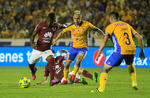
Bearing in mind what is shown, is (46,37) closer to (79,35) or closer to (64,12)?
(79,35)

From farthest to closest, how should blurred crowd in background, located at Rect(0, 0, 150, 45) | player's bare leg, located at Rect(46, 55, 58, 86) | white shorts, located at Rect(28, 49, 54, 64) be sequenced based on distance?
blurred crowd in background, located at Rect(0, 0, 150, 45) < white shorts, located at Rect(28, 49, 54, 64) < player's bare leg, located at Rect(46, 55, 58, 86)

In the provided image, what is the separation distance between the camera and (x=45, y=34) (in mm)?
12180

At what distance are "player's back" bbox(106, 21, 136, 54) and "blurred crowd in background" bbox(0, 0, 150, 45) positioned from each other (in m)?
17.1

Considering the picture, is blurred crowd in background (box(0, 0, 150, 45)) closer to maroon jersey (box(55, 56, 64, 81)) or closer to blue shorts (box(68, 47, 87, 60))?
maroon jersey (box(55, 56, 64, 81))

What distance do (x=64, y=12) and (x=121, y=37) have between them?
Answer: 66.6ft

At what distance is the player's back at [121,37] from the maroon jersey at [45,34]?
313 cm

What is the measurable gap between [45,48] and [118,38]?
3.48 meters

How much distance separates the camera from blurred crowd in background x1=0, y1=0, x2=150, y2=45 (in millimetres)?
27734

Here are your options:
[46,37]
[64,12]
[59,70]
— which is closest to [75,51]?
[59,70]

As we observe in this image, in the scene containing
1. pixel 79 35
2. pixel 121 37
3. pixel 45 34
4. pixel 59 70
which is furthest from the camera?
pixel 59 70

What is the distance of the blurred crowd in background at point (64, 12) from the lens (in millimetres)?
27734

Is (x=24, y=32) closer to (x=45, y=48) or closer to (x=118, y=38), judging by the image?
(x=45, y=48)

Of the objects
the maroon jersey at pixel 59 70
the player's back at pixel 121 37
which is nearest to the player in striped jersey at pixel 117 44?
the player's back at pixel 121 37

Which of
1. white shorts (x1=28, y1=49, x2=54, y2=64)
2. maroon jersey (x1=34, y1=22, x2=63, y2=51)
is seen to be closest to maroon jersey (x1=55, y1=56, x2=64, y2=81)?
white shorts (x1=28, y1=49, x2=54, y2=64)
